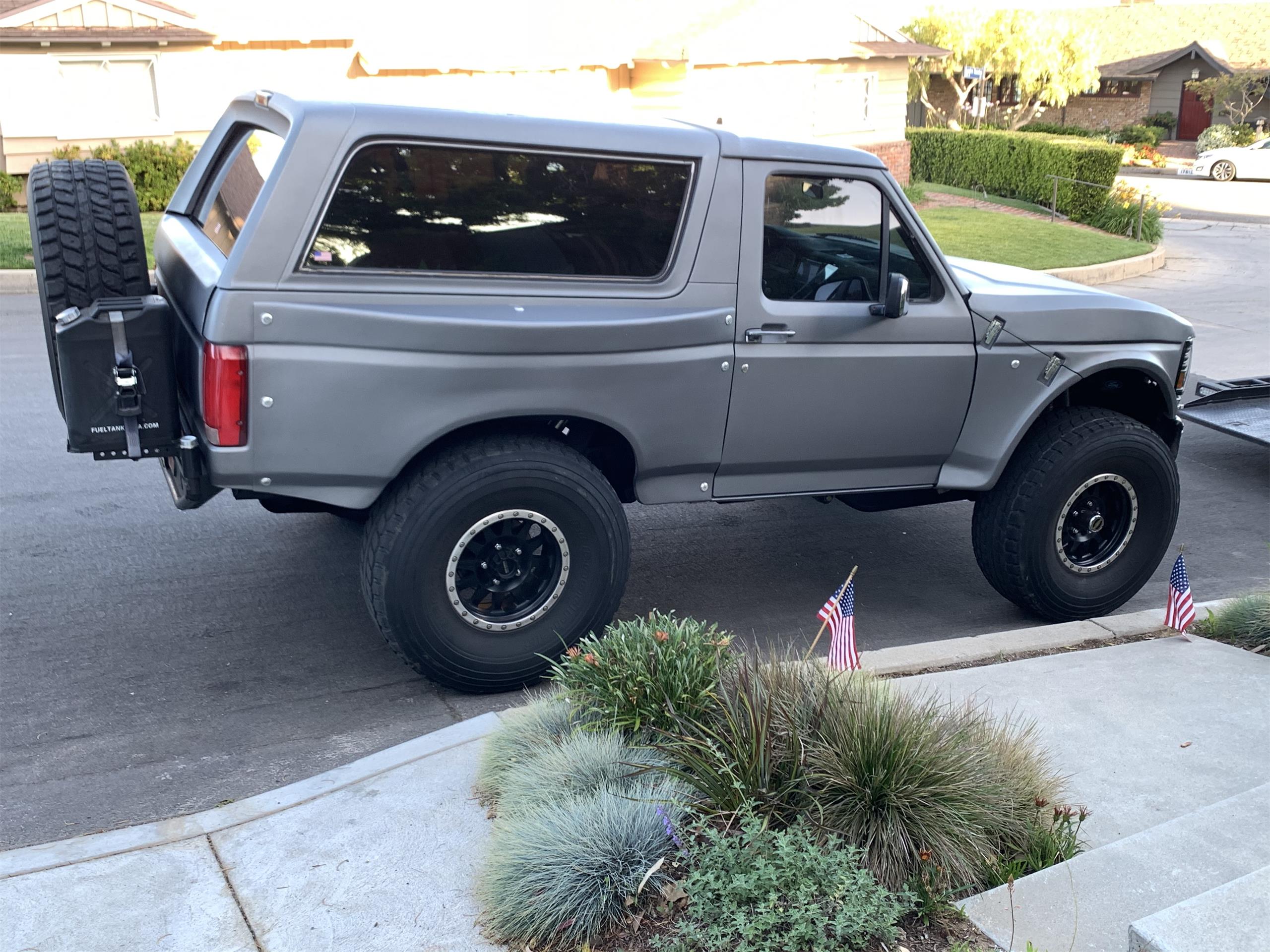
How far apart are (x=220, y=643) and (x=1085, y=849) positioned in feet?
11.8

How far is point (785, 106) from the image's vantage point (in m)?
26.2

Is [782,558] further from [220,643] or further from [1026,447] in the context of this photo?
[220,643]

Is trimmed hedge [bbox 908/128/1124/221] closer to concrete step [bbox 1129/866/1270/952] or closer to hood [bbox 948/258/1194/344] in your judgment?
hood [bbox 948/258/1194/344]

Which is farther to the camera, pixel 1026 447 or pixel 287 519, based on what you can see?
pixel 287 519

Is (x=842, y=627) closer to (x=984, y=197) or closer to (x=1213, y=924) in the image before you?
(x=1213, y=924)

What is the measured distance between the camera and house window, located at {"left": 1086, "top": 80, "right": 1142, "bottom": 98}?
52219 millimetres

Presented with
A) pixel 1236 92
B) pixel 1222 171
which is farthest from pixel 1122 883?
pixel 1236 92

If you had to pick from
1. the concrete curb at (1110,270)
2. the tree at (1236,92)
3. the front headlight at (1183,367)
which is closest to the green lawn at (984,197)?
→ the concrete curb at (1110,270)

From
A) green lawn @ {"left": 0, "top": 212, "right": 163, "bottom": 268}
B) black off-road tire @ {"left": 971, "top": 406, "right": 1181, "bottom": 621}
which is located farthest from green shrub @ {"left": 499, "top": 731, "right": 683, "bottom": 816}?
green lawn @ {"left": 0, "top": 212, "right": 163, "bottom": 268}

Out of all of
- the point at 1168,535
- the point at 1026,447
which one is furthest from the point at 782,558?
the point at 1168,535

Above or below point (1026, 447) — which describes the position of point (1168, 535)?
below

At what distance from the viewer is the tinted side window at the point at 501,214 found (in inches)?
180

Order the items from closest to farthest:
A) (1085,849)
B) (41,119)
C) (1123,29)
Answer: (1085,849)
(41,119)
(1123,29)

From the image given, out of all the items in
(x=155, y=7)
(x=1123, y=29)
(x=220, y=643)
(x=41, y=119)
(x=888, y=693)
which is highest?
(x=1123, y=29)
